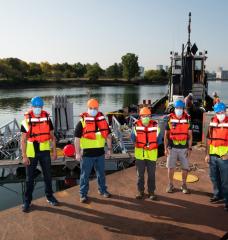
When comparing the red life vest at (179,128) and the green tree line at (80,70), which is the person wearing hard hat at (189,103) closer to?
the red life vest at (179,128)

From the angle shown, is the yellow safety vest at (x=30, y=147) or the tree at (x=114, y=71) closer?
the yellow safety vest at (x=30, y=147)

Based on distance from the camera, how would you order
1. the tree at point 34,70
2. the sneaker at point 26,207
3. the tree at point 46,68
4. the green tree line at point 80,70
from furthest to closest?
the tree at point 46,68
the tree at point 34,70
the green tree line at point 80,70
the sneaker at point 26,207

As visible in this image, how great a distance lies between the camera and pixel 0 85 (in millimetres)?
93250

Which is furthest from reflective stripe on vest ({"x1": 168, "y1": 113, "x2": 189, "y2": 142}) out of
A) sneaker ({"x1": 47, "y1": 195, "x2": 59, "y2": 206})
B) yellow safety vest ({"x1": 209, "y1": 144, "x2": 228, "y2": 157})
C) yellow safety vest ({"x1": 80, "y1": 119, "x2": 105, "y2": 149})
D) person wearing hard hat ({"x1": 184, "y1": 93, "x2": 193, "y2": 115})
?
person wearing hard hat ({"x1": 184, "y1": 93, "x2": 193, "y2": 115})

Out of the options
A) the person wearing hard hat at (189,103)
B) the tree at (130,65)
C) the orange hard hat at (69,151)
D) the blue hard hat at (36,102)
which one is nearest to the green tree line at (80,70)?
the tree at (130,65)

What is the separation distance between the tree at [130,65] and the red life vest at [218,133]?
133 m

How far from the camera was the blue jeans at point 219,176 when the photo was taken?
5473mm

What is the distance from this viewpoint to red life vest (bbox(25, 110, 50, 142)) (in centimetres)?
541

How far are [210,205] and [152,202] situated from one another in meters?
1.12

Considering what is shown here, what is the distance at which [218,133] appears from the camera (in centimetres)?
557

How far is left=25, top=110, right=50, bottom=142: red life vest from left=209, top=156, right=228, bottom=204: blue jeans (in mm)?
3282

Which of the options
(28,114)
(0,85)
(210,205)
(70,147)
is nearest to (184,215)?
(210,205)

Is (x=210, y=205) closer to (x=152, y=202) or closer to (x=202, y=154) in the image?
(x=152, y=202)

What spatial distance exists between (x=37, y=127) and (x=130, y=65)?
136045 millimetres
